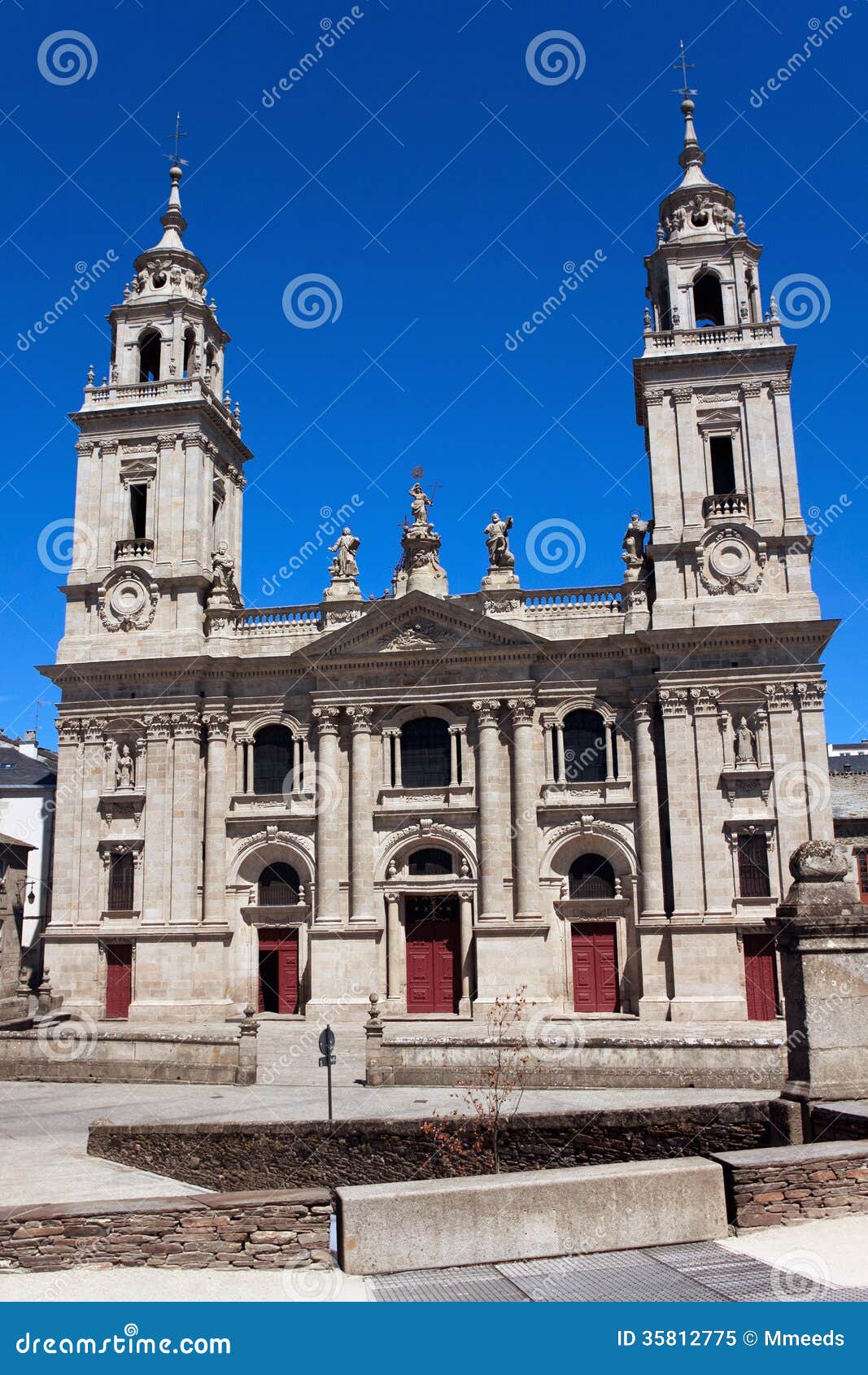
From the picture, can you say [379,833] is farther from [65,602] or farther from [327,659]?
[65,602]

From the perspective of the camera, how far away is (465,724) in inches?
1521

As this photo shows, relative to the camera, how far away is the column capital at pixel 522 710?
38.0 m

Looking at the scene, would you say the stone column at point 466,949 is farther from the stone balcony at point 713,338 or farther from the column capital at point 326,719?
the stone balcony at point 713,338

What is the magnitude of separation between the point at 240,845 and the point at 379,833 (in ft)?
16.6

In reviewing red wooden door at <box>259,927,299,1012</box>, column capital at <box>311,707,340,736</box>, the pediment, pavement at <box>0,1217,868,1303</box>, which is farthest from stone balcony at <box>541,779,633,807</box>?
pavement at <box>0,1217,868,1303</box>

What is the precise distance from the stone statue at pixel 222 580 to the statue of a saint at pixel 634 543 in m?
14.6

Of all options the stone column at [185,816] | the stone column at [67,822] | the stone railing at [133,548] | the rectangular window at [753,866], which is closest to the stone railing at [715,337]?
the rectangular window at [753,866]

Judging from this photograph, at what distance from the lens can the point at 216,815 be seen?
3931 centimetres

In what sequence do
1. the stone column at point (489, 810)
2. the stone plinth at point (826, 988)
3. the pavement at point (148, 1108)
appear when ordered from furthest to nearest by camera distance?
the stone column at point (489, 810) < the pavement at point (148, 1108) < the stone plinth at point (826, 988)

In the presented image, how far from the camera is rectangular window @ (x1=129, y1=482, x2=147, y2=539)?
42.9m

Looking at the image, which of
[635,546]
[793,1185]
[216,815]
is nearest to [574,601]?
[635,546]

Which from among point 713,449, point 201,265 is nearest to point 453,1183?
point 713,449

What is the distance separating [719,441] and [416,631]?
1275cm

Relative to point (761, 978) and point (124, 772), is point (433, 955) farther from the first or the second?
point (124, 772)
